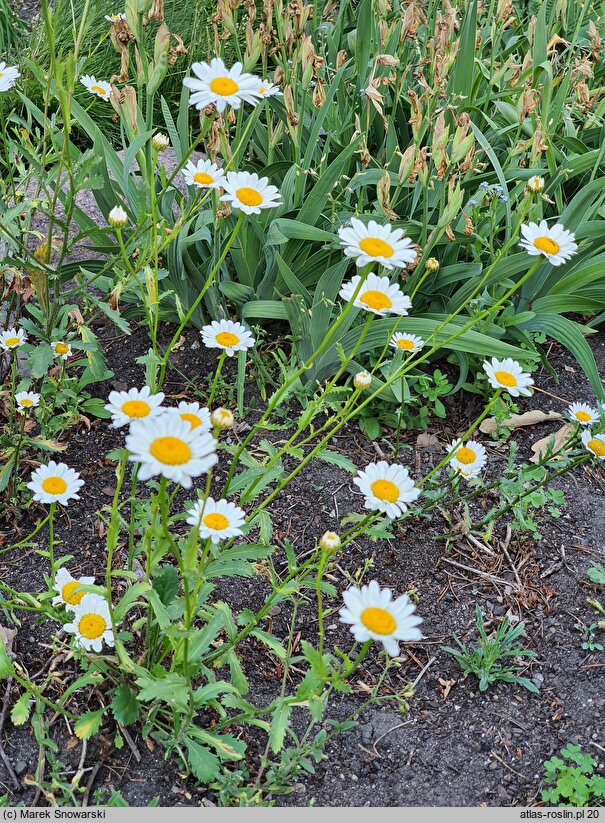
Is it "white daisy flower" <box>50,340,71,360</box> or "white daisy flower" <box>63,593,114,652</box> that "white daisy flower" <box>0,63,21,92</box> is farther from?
"white daisy flower" <box>63,593,114,652</box>

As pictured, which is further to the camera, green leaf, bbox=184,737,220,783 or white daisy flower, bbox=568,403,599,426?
white daisy flower, bbox=568,403,599,426

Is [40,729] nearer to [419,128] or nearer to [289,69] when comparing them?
[419,128]

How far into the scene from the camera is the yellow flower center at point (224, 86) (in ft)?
4.65

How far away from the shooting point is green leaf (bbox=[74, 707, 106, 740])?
140 cm

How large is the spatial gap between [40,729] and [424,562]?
997mm

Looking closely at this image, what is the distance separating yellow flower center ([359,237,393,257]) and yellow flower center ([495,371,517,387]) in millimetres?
523

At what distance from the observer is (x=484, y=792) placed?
1557 mm

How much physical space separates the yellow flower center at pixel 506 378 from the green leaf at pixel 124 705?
3.26 ft

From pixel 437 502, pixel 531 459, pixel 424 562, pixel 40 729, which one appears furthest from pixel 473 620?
pixel 40 729

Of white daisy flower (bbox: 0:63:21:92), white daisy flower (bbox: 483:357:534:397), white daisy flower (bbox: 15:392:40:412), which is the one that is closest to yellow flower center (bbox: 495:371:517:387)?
white daisy flower (bbox: 483:357:534:397)

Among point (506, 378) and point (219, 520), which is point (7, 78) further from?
point (506, 378)

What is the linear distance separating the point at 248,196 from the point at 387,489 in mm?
640

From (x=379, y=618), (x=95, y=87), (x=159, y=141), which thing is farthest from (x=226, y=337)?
(x=95, y=87)

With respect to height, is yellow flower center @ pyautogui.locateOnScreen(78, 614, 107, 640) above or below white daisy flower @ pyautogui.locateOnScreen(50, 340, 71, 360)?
below
